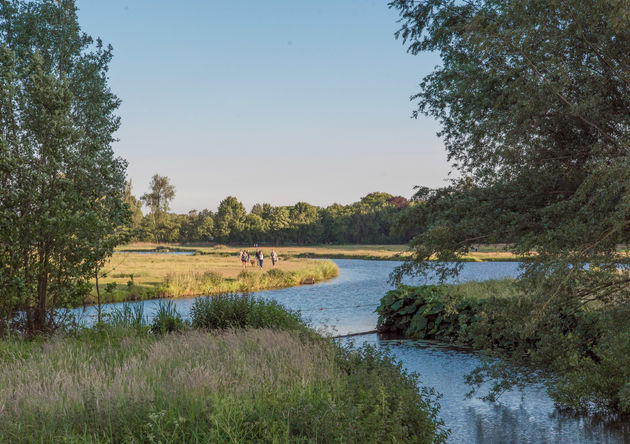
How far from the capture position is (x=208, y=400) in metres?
5.11

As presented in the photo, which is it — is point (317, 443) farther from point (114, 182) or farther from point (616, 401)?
point (114, 182)

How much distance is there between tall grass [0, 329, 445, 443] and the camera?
181 inches

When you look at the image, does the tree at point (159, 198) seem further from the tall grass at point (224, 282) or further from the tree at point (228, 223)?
the tall grass at point (224, 282)

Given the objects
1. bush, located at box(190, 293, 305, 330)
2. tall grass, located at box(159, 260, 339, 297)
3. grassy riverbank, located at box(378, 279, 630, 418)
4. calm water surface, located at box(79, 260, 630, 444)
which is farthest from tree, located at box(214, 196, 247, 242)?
grassy riverbank, located at box(378, 279, 630, 418)

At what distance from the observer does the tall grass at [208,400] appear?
4602 mm

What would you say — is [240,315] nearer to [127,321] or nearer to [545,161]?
[127,321]

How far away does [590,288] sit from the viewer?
8047 millimetres

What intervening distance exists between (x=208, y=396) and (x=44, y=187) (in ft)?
20.5

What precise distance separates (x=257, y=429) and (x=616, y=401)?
6507mm

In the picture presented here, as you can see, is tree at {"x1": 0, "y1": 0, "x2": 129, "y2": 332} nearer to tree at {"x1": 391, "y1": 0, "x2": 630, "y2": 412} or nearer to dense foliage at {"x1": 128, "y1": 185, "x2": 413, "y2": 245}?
tree at {"x1": 391, "y1": 0, "x2": 630, "y2": 412}

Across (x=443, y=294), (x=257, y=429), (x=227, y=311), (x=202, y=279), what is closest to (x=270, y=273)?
(x=202, y=279)

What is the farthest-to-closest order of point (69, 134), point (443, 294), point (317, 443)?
point (443, 294), point (69, 134), point (317, 443)

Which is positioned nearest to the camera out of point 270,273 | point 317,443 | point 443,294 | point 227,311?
point 317,443

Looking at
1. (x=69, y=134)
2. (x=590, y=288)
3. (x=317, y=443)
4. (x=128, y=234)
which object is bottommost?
(x=317, y=443)
